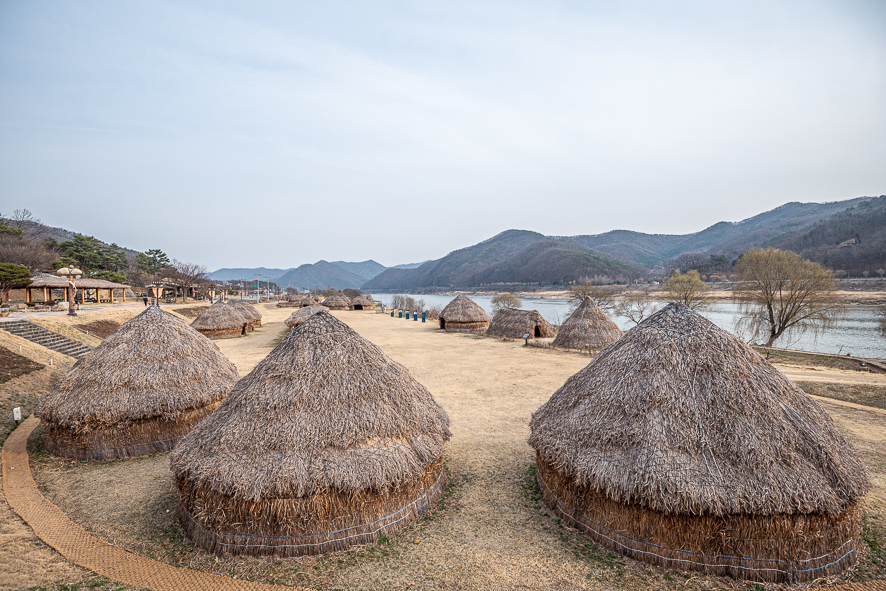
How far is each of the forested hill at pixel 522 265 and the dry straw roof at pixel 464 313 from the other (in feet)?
243

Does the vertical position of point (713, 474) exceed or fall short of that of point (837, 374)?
it exceeds it

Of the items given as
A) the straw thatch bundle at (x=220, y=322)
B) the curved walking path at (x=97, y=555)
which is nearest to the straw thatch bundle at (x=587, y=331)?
the curved walking path at (x=97, y=555)

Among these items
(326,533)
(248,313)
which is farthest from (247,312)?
(326,533)

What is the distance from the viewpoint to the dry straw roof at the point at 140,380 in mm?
8492

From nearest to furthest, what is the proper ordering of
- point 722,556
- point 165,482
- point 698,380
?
point 722,556
point 698,380
point 165,482

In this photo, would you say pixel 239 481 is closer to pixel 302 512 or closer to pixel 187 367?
pixel 302 512

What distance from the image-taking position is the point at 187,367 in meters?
9.61

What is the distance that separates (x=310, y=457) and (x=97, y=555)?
3.09m

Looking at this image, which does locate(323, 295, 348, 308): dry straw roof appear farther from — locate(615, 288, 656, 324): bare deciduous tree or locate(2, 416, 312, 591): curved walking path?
locate(2, 416, 312, 591): curved walking path

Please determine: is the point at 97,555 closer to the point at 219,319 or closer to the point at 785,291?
the point at 219,319

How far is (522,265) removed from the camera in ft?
436

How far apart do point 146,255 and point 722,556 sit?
85827mm

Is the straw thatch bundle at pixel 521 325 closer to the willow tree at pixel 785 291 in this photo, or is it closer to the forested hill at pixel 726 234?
the willow tree at pixel 785 291

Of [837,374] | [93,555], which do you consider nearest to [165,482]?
[93,555]
